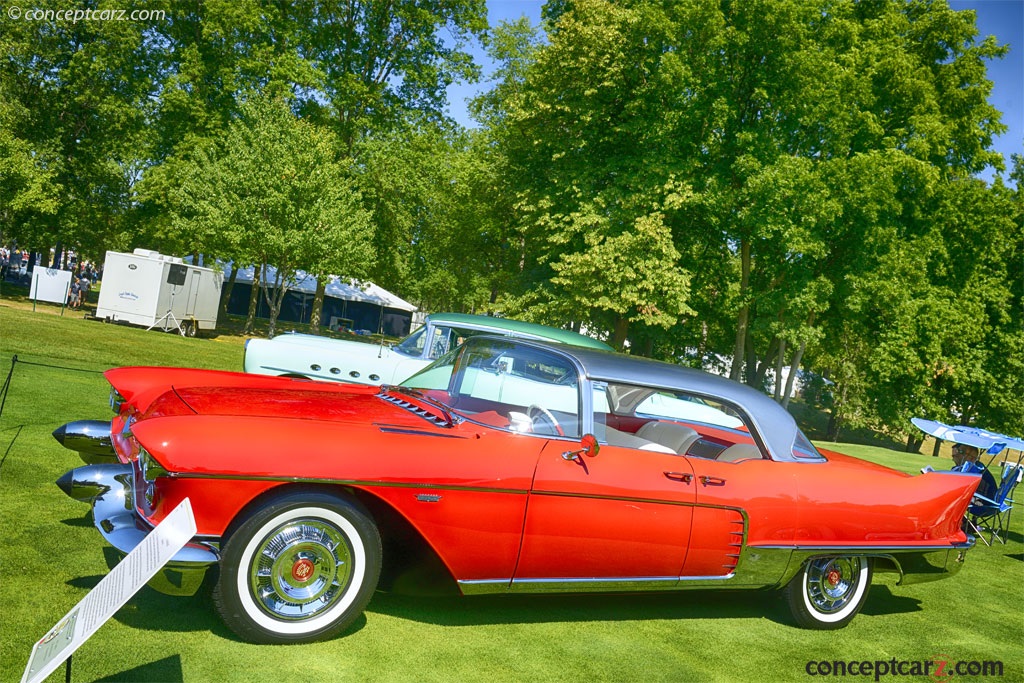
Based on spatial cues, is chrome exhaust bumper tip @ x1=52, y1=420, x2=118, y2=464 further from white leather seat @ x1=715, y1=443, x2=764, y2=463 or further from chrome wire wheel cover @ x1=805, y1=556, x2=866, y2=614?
chrome wire wheel cover @ x1=805, y1=556, x2=866, y2=614

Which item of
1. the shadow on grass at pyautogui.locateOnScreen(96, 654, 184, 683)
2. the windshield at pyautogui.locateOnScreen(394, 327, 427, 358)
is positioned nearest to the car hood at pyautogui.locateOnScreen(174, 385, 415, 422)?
the shadow on grass at pyautogui.locateOnScreen(96, 654, 184, 683)

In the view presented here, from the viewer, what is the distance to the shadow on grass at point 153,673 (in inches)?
127

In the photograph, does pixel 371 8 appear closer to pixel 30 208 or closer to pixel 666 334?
pixel 30 208

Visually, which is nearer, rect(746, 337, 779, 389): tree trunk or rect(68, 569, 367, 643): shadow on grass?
rect(68, 569, 367, 643): shadow on grass

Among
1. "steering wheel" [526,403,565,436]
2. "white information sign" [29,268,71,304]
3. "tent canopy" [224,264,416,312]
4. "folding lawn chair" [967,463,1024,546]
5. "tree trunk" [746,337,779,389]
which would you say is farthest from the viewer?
"tent canopy" [224,264,416,312]

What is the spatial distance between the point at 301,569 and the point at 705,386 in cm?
267

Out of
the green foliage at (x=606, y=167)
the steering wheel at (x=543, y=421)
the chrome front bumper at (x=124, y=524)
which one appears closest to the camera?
the chrome front bumper at (x=124, y=524)

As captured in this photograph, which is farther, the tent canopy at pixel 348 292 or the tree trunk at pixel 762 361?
the tent canopy at pixel 348 292

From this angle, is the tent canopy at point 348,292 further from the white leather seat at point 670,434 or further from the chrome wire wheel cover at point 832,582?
the chrome wire wheel cover at point 832,582

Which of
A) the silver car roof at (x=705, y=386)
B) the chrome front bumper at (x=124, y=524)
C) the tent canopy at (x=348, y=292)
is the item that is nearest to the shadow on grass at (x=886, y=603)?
the silver car roof at (x=705, y=386)

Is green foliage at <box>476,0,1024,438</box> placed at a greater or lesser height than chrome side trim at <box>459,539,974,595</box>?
greater

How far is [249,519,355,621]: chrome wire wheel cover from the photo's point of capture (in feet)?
12.2

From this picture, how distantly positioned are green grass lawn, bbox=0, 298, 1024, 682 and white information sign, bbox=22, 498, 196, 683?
2.46ft

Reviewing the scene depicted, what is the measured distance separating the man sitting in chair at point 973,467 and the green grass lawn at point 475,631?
74.8 inches
